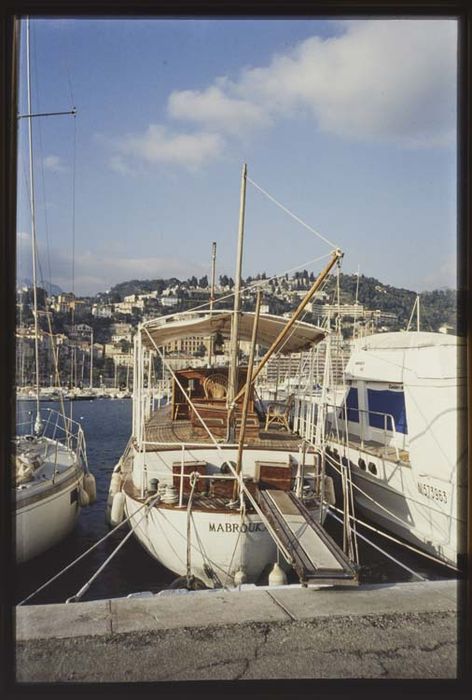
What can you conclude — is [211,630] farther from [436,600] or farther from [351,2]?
[351,2]

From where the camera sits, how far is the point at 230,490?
738 centimetres

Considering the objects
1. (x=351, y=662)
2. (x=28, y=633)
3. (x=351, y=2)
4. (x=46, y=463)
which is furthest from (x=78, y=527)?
(x=351, y=2)

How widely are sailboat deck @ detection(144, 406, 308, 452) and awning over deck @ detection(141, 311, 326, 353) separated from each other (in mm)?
1526

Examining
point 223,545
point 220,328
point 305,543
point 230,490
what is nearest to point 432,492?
point 230,490

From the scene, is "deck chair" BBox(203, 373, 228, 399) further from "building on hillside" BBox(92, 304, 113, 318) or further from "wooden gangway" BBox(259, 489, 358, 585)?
"building on hillside" BBox(92, 304, 113, 318)

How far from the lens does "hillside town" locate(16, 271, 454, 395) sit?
7.98m

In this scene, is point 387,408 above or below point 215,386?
below

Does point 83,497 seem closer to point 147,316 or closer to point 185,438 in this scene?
point 185,438

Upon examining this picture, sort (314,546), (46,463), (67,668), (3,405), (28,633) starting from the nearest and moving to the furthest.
→ 1. (3,405)
2. (67,668)
3. (28,633)
4. (314,546)
5. (46,463)

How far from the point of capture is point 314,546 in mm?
5020

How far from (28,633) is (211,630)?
3.19 feet

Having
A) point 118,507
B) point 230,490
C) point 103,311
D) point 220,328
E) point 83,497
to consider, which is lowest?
point 83,497

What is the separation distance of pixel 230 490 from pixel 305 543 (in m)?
2.34

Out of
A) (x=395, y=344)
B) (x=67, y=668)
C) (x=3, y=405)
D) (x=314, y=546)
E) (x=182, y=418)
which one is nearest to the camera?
(x=3, y=405)
